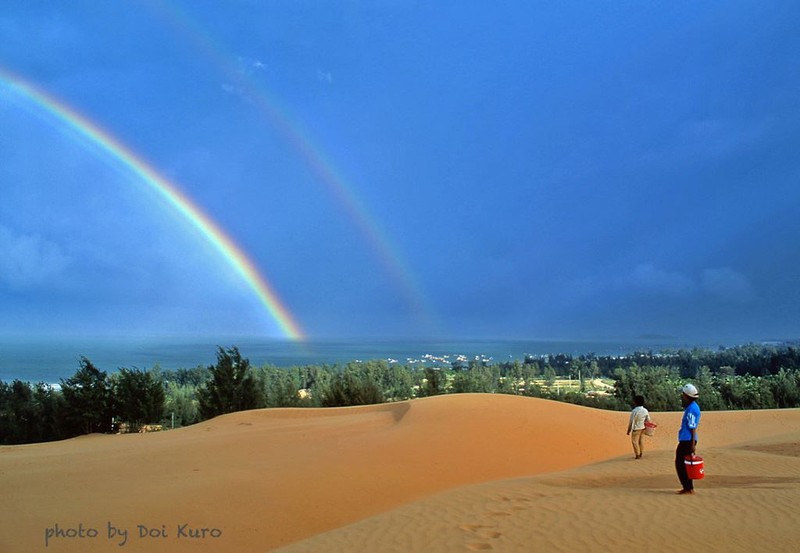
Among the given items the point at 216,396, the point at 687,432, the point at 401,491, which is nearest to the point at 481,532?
the point at 687,432

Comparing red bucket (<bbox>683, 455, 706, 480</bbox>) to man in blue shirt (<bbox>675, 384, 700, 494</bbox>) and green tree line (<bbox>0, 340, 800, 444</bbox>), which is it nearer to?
man in blue shirt (<bbox>675, 384, 700, 494</bbox>)

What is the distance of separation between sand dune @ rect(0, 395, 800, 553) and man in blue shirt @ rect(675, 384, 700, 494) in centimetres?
32

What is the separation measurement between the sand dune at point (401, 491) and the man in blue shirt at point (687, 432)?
318mm

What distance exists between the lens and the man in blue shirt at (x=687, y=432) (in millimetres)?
8164

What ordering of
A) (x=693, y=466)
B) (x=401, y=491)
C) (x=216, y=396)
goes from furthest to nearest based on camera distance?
(x=216, y=396)
(x=401, y=491)
(x=693, y=466)

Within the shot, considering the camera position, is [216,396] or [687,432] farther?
[216,396]

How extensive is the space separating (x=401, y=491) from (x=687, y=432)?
18.3 ft

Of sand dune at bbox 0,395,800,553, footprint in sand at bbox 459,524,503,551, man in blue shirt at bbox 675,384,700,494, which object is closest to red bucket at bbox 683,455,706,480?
man in blue shirt at bbox 675,384,700,494

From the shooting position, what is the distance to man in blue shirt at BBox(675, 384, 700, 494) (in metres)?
8.16

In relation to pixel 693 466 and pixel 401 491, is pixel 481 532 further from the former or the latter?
pixel 401 491

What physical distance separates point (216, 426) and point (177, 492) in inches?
457

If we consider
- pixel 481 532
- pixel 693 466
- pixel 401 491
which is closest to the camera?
pixel 481 532

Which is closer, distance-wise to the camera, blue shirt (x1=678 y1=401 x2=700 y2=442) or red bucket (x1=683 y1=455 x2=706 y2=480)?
blue shirt (x1=678 y1=401 x2=700 y2=442)

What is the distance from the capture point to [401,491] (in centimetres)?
1116
